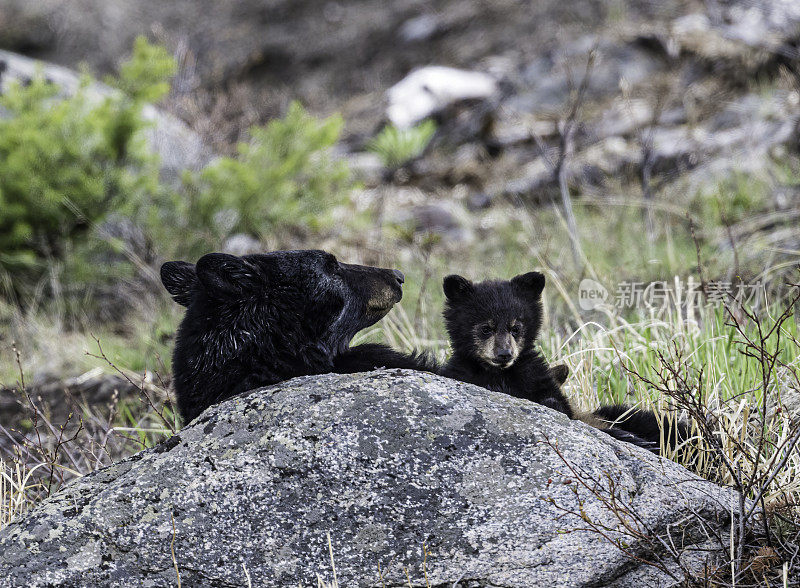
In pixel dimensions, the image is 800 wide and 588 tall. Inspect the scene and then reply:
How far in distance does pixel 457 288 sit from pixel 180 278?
1.63 m

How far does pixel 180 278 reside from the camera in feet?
11.6

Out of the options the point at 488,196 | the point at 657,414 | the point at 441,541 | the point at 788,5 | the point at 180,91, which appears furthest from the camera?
the point at 180,91

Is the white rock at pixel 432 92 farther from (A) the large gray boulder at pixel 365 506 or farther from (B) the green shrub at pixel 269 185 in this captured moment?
(A) the large gray boulder at pixel 365 506

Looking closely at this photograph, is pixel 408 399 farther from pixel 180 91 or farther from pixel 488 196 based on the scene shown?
pixel 180 91

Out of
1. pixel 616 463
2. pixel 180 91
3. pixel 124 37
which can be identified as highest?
pixel 124 37

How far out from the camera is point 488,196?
43.8 ft

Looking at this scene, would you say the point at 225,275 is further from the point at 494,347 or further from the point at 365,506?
the point at 494,347

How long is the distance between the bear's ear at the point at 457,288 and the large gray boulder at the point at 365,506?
161 centimetres

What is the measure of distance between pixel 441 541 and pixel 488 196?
36.6ft

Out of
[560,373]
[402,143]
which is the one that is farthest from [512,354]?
[402,143]

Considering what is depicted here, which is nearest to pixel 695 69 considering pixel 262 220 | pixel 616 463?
pixel 262 220

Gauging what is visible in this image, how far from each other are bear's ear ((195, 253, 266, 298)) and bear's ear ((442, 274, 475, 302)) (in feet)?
4.80

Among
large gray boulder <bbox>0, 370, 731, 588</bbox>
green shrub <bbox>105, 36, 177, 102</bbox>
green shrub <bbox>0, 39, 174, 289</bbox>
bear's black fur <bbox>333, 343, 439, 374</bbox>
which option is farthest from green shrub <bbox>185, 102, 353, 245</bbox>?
large gray boulder <bbox>0, 370, 731, 588</bbox>

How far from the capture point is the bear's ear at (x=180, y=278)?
353cm
